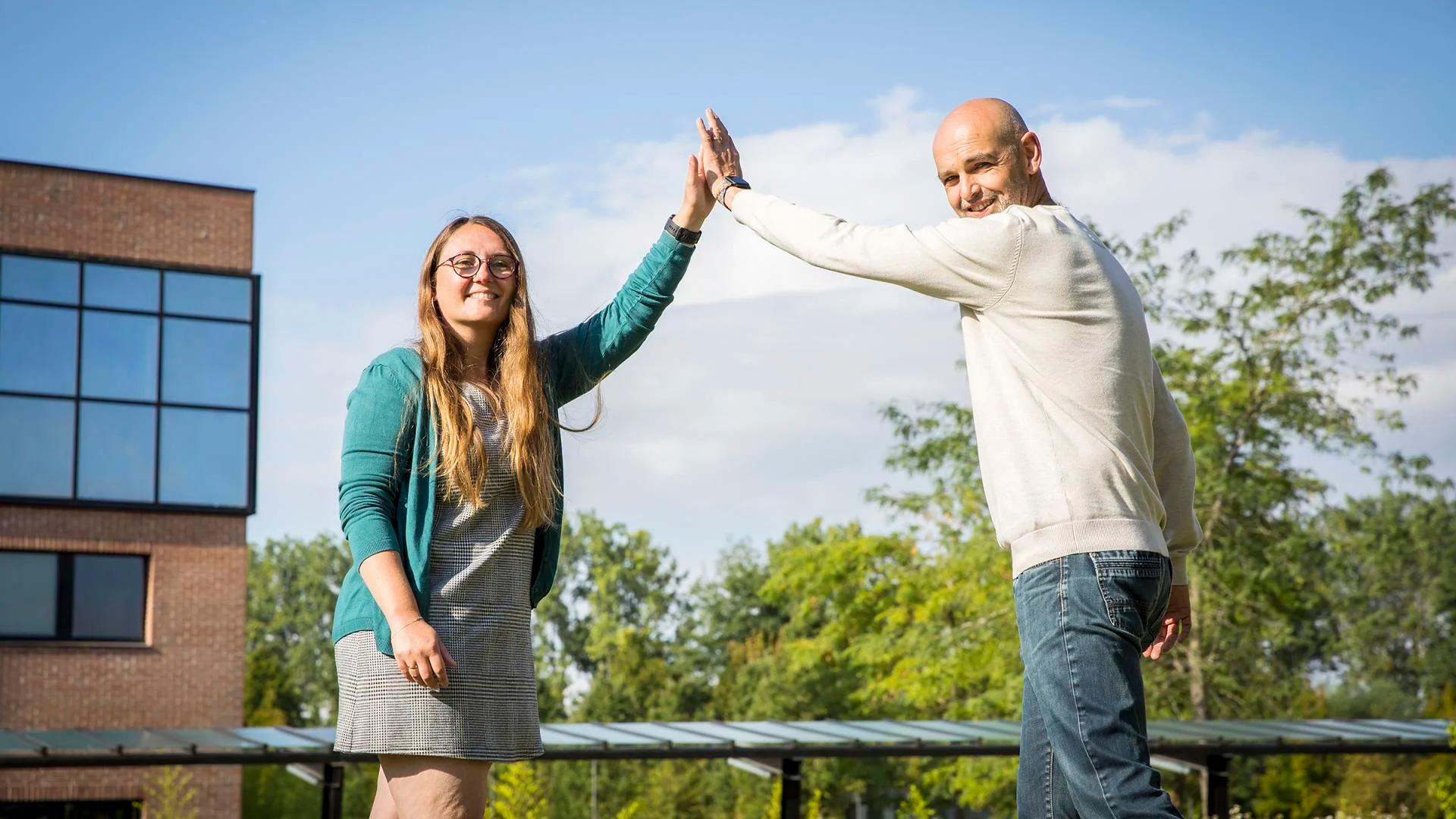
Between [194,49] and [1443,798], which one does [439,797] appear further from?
[194,49]

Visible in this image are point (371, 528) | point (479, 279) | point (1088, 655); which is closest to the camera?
point (1088, 655)

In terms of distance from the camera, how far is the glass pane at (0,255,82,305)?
27.0 meters

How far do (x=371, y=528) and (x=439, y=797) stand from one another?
0.55 metres

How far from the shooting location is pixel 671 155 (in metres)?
60.4

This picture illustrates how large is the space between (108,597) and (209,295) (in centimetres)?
588

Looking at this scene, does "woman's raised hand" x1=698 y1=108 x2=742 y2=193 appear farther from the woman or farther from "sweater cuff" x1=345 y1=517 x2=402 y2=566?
"sweater cuff" x1=345 y1=517 x2=402 y2=566

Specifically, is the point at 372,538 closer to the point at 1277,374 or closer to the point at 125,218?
the point at 1277,374

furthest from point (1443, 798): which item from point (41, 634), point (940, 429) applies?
point (41, 634)

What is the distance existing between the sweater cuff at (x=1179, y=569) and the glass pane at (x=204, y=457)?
2644 centimetres

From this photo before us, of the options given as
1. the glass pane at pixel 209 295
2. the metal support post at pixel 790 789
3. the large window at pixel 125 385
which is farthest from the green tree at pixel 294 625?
the metal support post at pixel 790 789

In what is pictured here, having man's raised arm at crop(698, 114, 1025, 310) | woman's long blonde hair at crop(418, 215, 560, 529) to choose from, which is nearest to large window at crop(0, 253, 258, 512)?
woman's long blonde hair at crop(418, 215, 560, 529)

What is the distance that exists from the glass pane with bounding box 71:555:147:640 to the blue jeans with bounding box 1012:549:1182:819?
26649mm

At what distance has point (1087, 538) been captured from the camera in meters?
2.89

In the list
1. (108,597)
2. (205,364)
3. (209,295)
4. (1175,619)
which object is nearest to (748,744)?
(1175,619)
